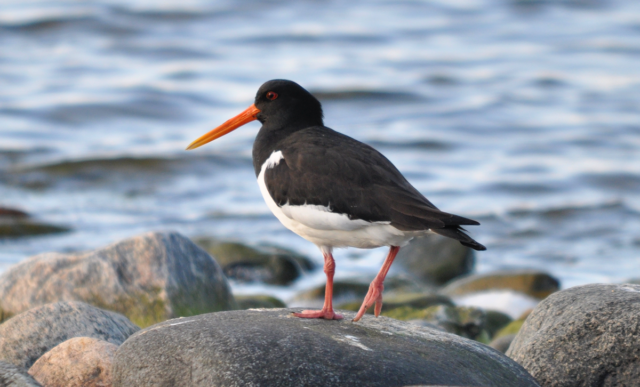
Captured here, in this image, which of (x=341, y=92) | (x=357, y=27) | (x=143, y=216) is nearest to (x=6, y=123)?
(x=143, y=216)

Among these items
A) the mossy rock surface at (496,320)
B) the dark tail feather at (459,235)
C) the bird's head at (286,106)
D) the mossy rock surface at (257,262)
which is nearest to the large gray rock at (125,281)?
the bird's head at (286,106)

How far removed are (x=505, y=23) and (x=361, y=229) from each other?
20741 millimetres

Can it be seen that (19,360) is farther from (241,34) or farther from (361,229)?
(241,34)

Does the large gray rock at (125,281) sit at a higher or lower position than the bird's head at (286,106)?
lower

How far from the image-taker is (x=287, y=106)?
5.06m

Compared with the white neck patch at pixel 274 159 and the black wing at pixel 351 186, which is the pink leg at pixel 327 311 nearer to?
the black wing at pixel 351 186

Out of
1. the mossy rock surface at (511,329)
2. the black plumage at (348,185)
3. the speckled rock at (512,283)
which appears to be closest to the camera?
the black plumage at (348,185)

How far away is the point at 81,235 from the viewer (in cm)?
1031

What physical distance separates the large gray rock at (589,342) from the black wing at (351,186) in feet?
3.10

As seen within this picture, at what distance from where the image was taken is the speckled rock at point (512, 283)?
8672 mm

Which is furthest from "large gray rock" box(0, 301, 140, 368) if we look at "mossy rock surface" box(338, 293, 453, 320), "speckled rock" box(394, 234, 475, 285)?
"speckled rock" box(394, 234, 475, 285)

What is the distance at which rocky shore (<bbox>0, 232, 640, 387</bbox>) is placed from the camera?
3.71 metres

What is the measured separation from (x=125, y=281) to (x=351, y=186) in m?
2.33

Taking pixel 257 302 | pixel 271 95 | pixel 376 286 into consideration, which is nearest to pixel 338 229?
pixel 376 286
